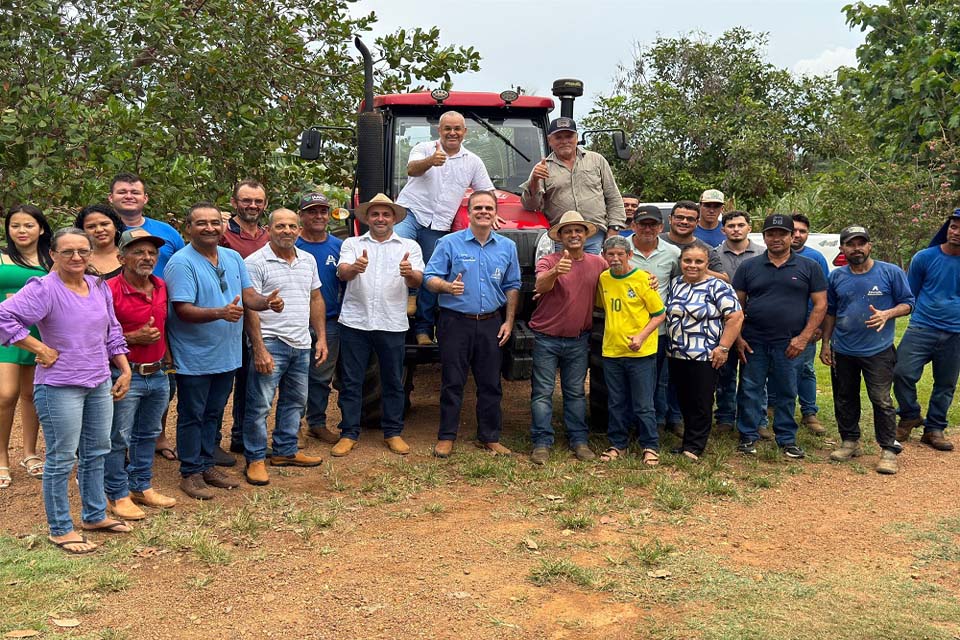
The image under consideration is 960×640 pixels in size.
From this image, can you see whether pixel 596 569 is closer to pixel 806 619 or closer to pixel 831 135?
pixel 806 619

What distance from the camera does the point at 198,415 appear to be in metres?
5.22

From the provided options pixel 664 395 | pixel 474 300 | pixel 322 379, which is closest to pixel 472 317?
pixel 474 300

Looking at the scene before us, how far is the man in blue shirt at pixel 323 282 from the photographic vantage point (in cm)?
620

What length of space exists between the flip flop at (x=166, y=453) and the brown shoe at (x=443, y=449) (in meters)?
1.83

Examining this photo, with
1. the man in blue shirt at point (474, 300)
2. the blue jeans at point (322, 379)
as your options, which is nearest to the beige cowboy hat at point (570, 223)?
the man in blue shirt at point (474, 300)

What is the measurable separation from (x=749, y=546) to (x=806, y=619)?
3.01 ft

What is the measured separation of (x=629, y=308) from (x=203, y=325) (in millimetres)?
2867

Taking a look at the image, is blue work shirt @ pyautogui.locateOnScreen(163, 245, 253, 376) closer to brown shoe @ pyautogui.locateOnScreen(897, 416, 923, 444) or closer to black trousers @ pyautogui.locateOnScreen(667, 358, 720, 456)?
black trousers @ pyautogui.locateOnScreen(667, 358, 720, 456)

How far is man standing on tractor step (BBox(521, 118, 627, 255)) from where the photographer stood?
21.5 ft

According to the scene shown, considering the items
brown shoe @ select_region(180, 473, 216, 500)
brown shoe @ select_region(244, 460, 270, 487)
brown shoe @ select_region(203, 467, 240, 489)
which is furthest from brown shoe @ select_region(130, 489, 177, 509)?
brown shoe @ select_region(244, 460, 270, 487)

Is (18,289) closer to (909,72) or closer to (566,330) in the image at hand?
(566,330)

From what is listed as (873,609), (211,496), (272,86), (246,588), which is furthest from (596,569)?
(272,86)

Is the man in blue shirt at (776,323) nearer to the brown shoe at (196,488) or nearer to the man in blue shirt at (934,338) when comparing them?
the man in blue shirt at (934,338)

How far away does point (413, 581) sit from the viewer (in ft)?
13.5
